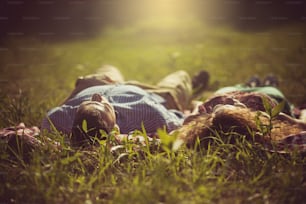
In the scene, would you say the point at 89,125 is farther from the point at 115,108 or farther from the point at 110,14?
the point at 110,14

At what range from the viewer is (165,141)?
160 centimetres

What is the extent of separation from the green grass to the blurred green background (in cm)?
2

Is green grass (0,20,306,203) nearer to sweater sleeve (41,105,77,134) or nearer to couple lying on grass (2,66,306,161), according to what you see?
couple lying on grass (2,66,306,161)

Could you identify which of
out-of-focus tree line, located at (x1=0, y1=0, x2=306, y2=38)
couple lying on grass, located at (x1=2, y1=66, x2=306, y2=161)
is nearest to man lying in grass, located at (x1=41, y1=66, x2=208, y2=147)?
couple lying on grass, located at (x1=2, y1=66, x2=306, y2=161)

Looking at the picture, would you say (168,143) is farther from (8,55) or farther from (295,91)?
(8,55)

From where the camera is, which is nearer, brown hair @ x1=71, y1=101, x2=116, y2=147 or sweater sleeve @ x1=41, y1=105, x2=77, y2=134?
brown hair @ x1=71, y1=101, x2=116, y2=147

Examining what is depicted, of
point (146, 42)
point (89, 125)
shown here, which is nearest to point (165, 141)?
point (89, 125)

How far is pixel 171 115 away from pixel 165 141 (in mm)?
1285

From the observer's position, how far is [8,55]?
663cm

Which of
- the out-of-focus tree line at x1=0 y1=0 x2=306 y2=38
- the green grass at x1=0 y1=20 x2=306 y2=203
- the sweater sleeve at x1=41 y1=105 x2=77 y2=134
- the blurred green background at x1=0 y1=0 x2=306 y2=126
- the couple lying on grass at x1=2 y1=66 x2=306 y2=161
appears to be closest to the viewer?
the green grass at x1=0 y1=20 x2=306 y2=203

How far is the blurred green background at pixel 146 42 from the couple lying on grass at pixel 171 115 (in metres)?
0.53

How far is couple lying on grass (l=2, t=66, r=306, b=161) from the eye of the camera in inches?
77.4

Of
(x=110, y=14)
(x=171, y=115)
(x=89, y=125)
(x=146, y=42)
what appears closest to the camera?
(x=89, y=125)

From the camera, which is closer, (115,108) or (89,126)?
(89,126)
